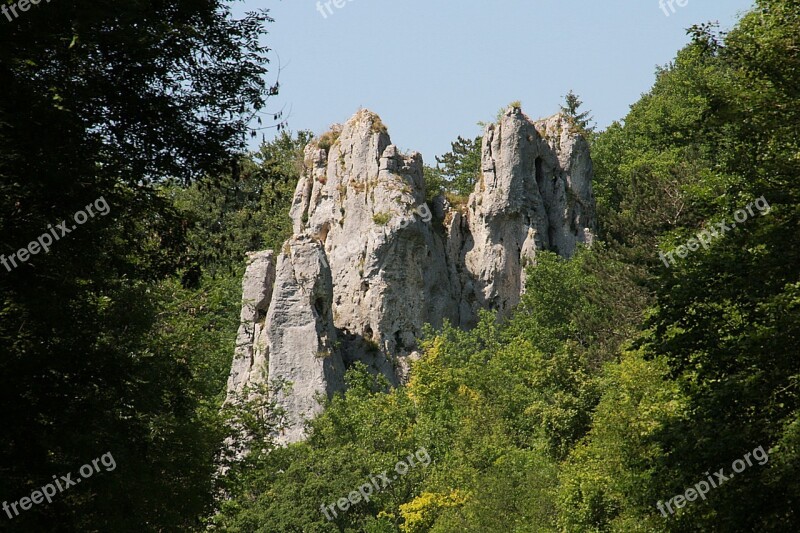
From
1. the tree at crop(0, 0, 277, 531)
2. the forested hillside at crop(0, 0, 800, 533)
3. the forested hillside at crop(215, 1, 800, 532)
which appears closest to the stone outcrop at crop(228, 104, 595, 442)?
the forested hillside at crop(215, 1, 800, 532)

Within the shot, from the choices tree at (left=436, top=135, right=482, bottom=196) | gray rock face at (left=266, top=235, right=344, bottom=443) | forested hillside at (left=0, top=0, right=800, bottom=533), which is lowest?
forested hillside at (left=0, top=0, right=800, bottom=533)

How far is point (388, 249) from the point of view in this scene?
60.6m

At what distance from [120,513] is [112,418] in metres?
2.61

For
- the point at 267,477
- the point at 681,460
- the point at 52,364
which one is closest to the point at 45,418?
the point at 52,364

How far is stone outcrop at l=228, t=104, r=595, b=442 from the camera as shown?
185 feet

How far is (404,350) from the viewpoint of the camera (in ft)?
193

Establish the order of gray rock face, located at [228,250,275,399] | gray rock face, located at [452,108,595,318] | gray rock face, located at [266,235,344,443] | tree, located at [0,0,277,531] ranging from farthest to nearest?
gray rock face, located at [452,108,595,318], gray rock face, located at [228,250,275,399], gray rock face, located at [266,235,344,443], tree, located at [0,0,277,531]

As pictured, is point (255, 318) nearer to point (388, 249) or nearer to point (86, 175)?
point (388, 249)

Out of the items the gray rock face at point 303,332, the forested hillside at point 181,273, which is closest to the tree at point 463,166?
the gray rock face at point 303,332

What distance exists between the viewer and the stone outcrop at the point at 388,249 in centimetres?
5641

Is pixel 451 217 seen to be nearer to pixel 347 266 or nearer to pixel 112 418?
pixel 347 266

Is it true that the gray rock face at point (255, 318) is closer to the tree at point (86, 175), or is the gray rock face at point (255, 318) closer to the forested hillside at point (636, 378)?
the forested hillside at point (636, 378)

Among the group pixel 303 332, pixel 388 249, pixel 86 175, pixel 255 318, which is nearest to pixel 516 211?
pixel 388 249

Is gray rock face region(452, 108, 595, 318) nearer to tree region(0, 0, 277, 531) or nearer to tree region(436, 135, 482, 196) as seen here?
tree region(436, 135, 482, 196)
